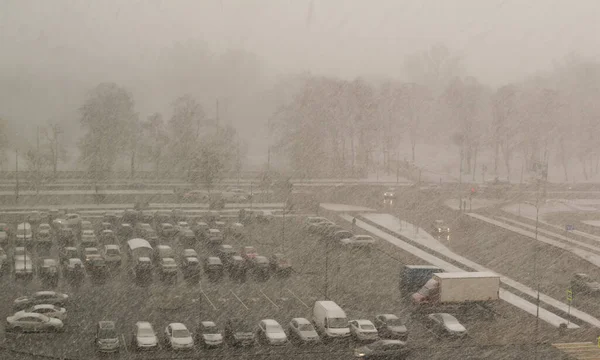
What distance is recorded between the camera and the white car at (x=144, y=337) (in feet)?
27.0

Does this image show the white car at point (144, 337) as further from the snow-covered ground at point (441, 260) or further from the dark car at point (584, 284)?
the dark car at point (584, 284)

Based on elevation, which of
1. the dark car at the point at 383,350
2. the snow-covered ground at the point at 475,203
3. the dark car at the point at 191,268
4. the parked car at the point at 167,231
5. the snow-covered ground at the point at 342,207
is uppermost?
the snow-covered ground at the point at 475,203

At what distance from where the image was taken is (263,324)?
891 cm

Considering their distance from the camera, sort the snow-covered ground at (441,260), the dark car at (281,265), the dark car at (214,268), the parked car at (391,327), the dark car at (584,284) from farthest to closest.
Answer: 1. the dark car at (281,265)
2. the dark car at (214,268)
3. the dark car at (584,284)
4. the snow-covered ground at (441,260)
5. the parked car at (391,327)

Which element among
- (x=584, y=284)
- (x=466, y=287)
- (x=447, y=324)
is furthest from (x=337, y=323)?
(x=584, y=284)

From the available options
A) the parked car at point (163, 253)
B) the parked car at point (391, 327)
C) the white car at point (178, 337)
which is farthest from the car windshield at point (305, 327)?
the parked car at point (163, 253)

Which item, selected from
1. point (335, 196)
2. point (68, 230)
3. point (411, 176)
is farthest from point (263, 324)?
point (411, 176)

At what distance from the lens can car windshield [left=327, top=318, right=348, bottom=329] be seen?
8.93 m

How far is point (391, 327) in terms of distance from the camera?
897 cm

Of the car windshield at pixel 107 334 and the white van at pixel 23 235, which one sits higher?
the white van at pixel 23 235

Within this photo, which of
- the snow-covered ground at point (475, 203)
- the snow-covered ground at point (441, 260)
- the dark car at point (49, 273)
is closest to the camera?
the snow-covered ground at point (441, 260)

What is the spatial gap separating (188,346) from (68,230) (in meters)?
7.17

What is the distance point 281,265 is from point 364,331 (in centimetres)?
355

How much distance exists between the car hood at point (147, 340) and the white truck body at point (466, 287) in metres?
4.21
